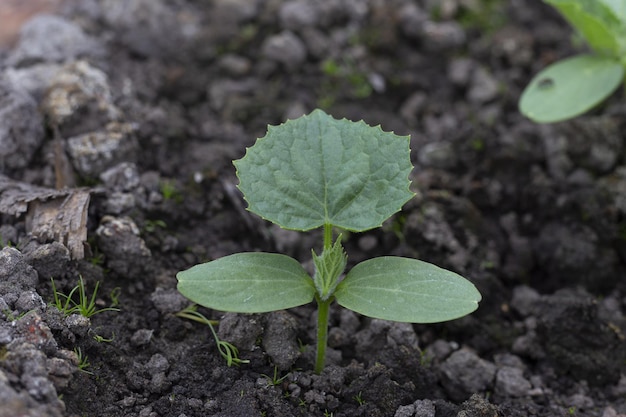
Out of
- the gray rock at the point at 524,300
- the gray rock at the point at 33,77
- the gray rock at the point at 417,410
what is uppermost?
the gray rock at the point at 33,77

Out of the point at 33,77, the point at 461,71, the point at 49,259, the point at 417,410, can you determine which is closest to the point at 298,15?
the point at 461,71

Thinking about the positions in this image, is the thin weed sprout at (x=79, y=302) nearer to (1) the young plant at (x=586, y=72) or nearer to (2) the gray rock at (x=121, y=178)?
(2) the gray rock at (x=121, y=178)

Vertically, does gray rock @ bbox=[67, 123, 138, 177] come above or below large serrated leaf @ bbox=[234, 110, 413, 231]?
below

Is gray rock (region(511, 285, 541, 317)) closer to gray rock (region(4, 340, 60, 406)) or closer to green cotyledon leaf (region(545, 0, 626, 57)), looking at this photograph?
green cotyledon leaf (region(545, 0, 626, 57))

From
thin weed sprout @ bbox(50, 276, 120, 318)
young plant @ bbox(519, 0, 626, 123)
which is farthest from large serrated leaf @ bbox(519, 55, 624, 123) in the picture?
thin weed sprout @ bbox(50, 276, 120, 318)

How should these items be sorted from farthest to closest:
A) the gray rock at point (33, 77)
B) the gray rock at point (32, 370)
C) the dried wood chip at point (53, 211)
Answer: the gray rock at point (33, 77) < the dried wood chip at point (53, 211) < the gray rock at point (32, 370)

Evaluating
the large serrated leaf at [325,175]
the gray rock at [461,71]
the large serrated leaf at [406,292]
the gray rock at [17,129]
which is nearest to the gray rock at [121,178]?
the gray rock at [17,129]

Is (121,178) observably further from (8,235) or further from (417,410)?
(417,410)
